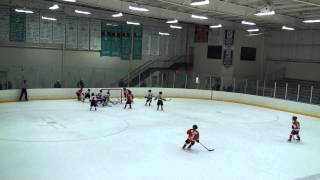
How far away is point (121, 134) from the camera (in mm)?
12047

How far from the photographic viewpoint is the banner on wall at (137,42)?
2777 cm

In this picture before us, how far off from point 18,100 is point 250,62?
17893mm

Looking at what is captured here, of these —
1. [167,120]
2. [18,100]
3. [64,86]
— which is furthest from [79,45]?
[167,120]

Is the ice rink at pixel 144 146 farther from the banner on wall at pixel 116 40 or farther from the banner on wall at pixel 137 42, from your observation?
the banner on wall at pixel 137 42

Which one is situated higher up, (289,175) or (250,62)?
(250,62)

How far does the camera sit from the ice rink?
26.9 feet

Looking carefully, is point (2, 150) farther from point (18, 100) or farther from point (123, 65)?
point (123, 65)

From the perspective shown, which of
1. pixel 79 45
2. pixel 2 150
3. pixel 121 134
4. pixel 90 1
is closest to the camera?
pixel 2 150


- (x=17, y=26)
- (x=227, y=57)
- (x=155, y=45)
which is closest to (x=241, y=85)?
(x=227, y=57)

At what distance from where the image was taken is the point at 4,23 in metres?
21.5

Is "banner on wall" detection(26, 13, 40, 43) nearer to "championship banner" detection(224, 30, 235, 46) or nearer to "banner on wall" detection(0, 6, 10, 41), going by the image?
"banner on wall" detection(0, 6, 10, 41)

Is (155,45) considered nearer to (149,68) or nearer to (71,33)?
(149,68)

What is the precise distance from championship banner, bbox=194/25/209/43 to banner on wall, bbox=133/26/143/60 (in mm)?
5069

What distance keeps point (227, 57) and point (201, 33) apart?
12.4ft
